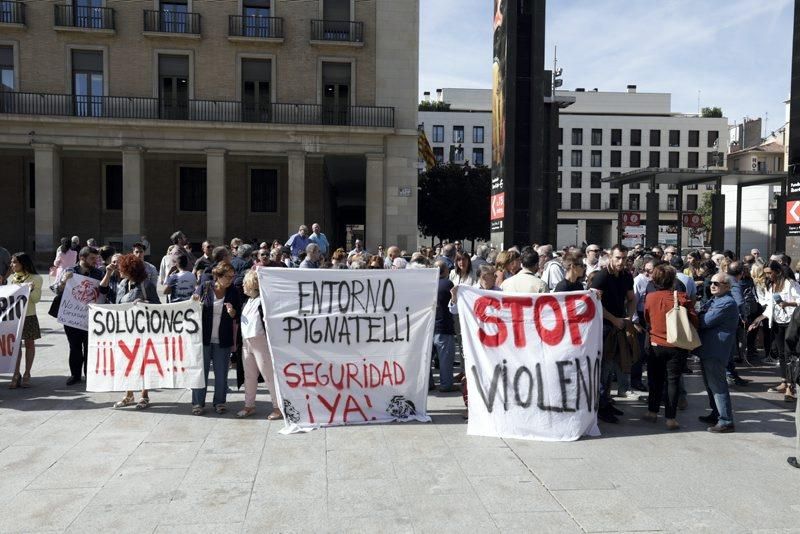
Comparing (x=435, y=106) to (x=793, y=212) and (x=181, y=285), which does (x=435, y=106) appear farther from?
(x=181, y=285)

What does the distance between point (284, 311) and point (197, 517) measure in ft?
8.86

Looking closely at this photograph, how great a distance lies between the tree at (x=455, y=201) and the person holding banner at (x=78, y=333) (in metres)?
48.5

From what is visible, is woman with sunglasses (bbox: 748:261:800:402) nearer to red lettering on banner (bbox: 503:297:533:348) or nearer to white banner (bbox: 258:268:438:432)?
red lettering on banner (bbox: 503:297:533:348)

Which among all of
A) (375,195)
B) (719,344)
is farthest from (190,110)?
(719,344)

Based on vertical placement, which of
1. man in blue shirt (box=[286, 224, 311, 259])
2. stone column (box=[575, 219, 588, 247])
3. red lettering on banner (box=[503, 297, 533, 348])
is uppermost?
stone column (box=[575, 219, 588, 247])

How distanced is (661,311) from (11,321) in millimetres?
7689

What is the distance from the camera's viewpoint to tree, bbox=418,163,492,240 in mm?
56594

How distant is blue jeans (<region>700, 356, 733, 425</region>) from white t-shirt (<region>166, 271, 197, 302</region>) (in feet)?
20.0

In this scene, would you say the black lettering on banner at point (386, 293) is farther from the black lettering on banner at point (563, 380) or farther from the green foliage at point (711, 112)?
the green foliage at point (711, 112)

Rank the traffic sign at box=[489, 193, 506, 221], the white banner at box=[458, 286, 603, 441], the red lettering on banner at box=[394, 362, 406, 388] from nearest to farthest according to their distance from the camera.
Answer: the white banner at box=[458, 286, 603, 441] → the red lettering on banner at box=[394, 362, 406, 388] → the traffic sign at box=[489, 193, 506, 221]

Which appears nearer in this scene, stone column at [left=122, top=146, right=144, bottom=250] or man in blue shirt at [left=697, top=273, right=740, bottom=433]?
man in blue shirt at [left=697, top=273, right=740, bottom=433]

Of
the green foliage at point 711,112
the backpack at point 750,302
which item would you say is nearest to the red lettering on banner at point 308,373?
the backpack at point 750,302

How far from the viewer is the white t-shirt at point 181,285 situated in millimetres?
8461

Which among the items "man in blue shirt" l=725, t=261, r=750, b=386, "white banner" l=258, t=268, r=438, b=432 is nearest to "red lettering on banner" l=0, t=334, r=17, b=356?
"white banner" l=258, t=268, r=438, b=432
